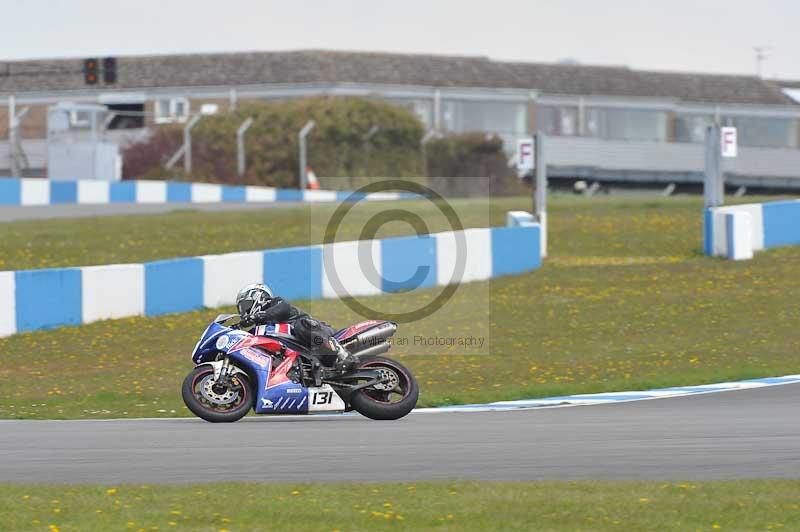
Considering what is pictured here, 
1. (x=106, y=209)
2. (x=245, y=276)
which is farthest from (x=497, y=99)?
(x=245, y=276)

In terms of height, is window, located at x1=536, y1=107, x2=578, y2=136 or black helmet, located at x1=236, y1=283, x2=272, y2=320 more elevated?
window, located at x1=536, y1=107, x2=578, y2=136

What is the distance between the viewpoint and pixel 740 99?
2625 inches

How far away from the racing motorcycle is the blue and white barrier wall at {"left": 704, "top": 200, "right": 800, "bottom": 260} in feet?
45.6

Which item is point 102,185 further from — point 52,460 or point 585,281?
point 52,460

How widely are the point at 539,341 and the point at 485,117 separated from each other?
1721 inches

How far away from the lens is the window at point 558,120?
6106cm

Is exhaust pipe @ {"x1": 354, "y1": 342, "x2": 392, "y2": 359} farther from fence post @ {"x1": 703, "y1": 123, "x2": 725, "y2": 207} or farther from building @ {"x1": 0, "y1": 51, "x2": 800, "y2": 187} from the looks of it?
building @ {"x1": 0, "y1": 51, "x2": 800, "y2": 187}

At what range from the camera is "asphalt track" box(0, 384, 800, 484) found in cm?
860

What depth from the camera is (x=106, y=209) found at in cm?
3425

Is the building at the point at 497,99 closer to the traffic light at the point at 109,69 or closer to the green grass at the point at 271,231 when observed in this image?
the traffic light at the point at 109,69

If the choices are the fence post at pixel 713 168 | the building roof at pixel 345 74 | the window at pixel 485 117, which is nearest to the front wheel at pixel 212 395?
the fence post at pixel 713 168

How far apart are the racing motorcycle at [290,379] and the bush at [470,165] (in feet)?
125

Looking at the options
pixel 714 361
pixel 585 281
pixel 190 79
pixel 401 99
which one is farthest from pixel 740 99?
pixel 714 361

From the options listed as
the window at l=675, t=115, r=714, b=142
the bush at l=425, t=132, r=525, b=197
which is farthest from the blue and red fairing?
the window at l=675, t=115, r=714, b=142
